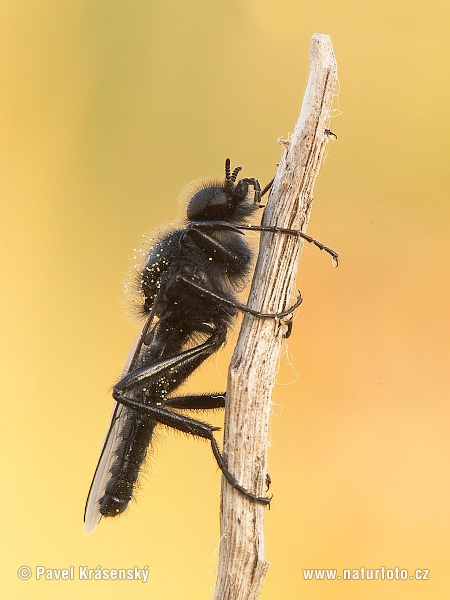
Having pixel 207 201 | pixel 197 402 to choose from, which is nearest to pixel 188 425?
pixel 197 402

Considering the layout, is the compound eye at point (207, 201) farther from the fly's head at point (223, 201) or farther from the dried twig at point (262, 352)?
the dried twig at point (262, 352)

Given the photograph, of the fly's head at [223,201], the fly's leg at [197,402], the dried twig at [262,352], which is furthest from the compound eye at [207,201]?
the fly's leg at [197,402]

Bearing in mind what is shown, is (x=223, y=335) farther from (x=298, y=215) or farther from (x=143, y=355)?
(x=298, y=215)

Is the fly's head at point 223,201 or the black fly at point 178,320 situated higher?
the fly's head at point 223,201

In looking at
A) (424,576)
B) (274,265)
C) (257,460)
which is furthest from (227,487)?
(424,576)

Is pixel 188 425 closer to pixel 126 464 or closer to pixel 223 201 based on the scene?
pixel 126 464

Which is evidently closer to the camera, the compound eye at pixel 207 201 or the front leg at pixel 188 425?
the front leg at pixel 188 425
